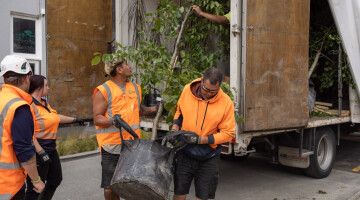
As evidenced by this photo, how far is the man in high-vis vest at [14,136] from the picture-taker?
2275 millimetres

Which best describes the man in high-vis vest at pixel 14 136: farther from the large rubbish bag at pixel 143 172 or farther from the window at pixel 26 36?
the window at pixel 26 36

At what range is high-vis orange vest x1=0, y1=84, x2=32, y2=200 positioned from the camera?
2266mm

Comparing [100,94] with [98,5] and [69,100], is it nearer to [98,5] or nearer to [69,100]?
[69,100]

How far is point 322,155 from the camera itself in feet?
19.2

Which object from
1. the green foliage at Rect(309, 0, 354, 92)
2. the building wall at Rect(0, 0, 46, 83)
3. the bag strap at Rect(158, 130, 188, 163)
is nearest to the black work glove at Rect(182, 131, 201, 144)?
the bag strap at Rect(158, 130, 188, 163)

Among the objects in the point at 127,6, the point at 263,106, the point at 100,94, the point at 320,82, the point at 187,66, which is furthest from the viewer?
the point at 320,82

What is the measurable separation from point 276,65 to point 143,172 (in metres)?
2.39

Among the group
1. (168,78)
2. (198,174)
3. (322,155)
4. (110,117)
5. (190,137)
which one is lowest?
(322,155)

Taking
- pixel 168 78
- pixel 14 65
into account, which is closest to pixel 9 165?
pixel 14 65

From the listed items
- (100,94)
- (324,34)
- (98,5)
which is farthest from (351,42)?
(98,5)

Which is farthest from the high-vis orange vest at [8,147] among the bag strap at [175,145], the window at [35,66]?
the window at [35,66]

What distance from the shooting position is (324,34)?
6.16 m

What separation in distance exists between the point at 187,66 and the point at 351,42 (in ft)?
9.38

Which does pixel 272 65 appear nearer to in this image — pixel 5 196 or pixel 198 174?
pixel 198 174
